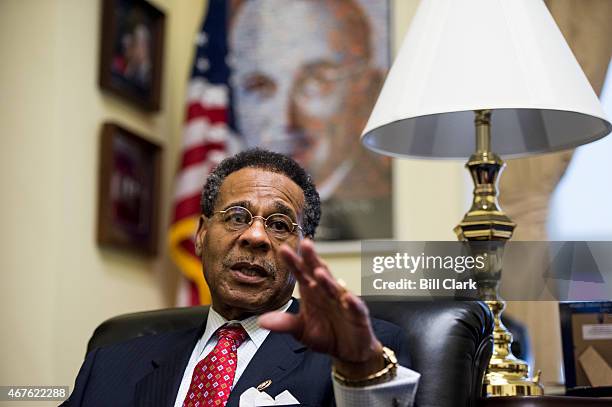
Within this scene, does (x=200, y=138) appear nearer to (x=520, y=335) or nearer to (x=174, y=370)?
(x=520, y=335)

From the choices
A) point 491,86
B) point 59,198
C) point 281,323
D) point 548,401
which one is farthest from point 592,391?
point 59,198

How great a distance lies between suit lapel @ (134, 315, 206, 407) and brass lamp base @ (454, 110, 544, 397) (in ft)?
2.31

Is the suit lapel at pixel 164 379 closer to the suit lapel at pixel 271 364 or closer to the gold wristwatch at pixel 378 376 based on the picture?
the suit lapel at pixel 271 364

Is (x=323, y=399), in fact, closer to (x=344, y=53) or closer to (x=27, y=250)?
(x=27, y=250)

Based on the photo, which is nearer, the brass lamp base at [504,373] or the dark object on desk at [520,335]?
the brass lamp base at [504,373]

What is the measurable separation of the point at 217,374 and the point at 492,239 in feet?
2.38

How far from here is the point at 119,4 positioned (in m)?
3.86

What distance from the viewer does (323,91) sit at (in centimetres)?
406

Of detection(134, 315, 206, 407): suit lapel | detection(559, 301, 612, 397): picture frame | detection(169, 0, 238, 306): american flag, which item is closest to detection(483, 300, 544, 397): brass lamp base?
detection(559, 301, 612, 397): picture frame

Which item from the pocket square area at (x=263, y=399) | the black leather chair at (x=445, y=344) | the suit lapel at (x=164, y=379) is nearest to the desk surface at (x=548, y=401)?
the black leather chair at (x=445, y=344)

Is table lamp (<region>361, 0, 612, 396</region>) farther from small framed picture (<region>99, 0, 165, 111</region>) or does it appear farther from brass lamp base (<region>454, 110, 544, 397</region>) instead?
small framed picture (<region>99, 0, 165, 111</region>)

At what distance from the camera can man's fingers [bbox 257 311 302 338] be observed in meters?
1.39

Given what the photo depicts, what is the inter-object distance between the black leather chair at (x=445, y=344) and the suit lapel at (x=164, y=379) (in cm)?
47

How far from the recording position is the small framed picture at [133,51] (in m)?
3.76
